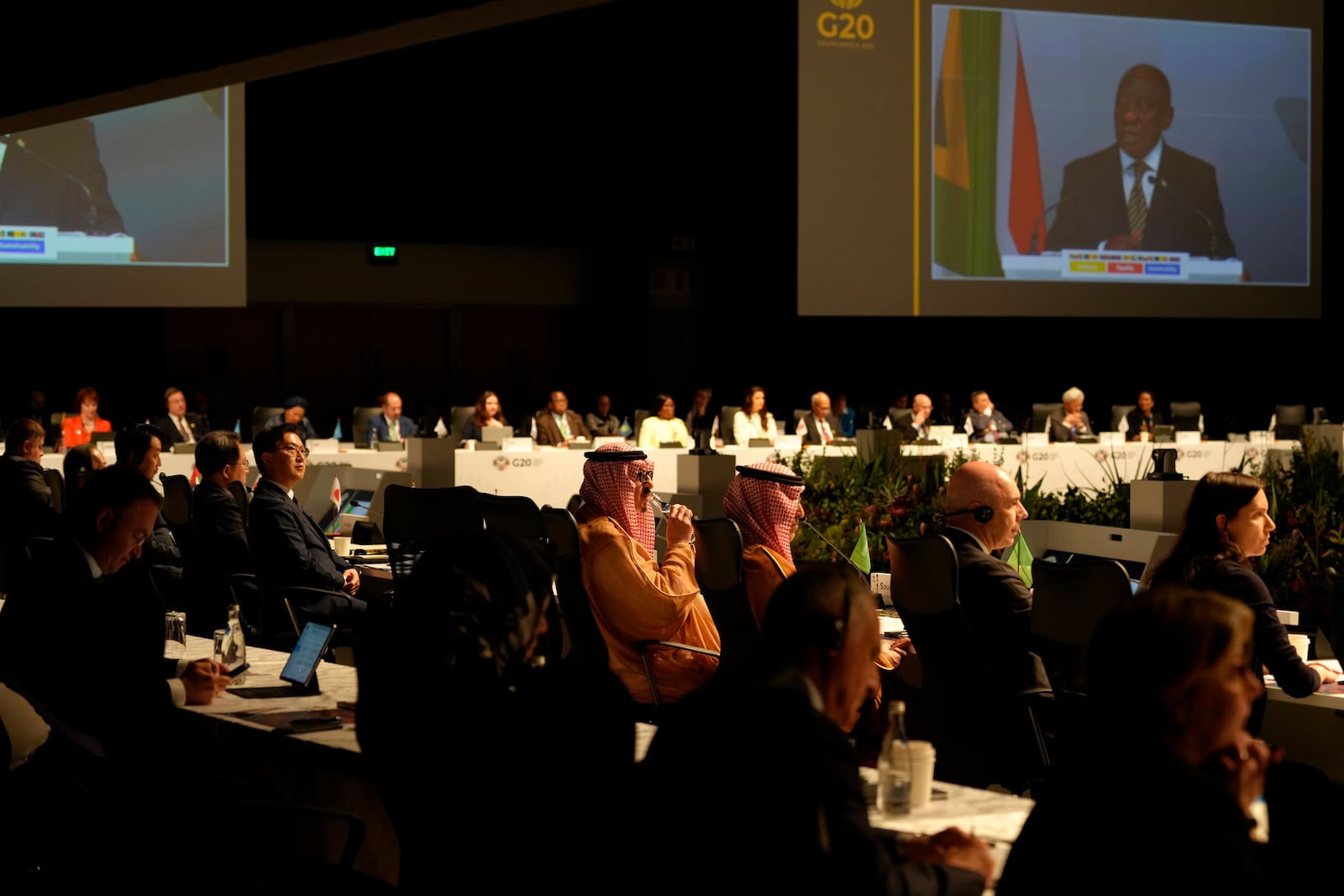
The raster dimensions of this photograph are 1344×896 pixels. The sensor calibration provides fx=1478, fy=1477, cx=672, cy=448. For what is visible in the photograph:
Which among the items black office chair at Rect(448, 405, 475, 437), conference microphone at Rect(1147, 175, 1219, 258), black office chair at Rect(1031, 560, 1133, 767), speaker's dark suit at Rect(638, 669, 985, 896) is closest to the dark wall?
conference microphone at Rect(1147, 175, 1219, 258)

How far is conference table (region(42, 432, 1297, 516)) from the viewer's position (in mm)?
9523

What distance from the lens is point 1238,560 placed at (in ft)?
11.9

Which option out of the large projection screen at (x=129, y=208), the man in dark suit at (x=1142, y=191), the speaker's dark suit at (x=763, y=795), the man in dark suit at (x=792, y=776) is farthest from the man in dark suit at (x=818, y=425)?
the speaker's dark suit at (x=763, y=795)

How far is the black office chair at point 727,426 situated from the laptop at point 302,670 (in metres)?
8.64

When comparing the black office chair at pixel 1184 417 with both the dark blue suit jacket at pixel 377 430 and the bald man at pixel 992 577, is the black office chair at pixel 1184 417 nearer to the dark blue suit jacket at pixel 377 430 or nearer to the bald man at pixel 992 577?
the dark blue suit jacket at pixel 377 430

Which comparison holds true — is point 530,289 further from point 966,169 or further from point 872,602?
point 872,602

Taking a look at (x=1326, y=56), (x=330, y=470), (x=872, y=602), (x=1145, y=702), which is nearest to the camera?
(x=1145, y=702)

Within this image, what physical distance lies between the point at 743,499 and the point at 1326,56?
11.9m

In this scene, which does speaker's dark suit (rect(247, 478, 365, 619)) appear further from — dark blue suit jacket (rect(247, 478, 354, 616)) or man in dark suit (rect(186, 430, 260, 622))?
man in dark suit (rect(186, 430, 260, 622))

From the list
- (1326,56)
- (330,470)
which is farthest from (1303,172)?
(330,470)

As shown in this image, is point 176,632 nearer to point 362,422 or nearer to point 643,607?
point 643,607

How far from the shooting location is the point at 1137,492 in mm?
5168

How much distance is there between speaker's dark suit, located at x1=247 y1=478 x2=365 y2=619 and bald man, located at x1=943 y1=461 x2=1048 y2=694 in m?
2.21

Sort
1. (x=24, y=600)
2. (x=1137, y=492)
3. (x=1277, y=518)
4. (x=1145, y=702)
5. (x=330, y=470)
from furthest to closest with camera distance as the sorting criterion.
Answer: (x=330, y=470), (x=1277, y=518), (x=1137, y=492), (x=24, y=600), (x=1145, y=702)
